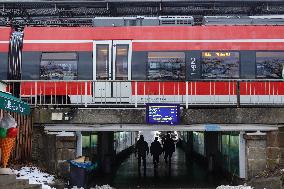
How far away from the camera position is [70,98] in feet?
52.5

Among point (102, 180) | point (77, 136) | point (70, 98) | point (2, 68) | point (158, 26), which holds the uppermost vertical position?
point (158, 26)

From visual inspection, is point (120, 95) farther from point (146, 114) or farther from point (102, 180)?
point (102, 180)

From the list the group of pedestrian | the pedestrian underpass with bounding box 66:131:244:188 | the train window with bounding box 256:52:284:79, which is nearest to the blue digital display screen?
the pedestrian underpass with bounding box 66:131:244:188

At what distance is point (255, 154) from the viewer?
1409 cm

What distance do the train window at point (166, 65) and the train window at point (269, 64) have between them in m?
2.66

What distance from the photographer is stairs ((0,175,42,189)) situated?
9.68 m

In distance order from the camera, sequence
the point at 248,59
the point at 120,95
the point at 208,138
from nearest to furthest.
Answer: the point at 120,95, the point at 248,59, the point at 208,138

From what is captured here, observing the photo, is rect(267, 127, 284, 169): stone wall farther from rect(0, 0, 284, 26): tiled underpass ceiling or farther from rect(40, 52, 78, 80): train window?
rect(0, 0, 284, 26): tiled underpass ceiling

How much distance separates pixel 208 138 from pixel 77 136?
418 inches

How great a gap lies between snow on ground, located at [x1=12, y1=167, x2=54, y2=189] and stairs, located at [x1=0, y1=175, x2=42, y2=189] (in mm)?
690

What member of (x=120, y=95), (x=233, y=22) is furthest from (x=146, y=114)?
(x=233, y=22)

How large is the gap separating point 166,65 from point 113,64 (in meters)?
1.86

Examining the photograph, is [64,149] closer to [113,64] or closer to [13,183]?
[113,64]

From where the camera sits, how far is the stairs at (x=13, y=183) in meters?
9.68
